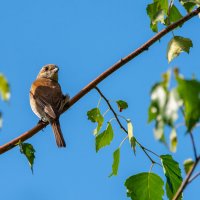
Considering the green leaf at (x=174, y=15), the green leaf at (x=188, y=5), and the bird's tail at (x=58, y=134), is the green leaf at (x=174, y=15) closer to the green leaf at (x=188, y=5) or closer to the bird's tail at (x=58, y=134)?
the green leaf at (x=188, y=5)

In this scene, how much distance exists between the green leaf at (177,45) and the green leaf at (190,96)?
6.94 ft

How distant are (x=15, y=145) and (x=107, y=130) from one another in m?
0.84

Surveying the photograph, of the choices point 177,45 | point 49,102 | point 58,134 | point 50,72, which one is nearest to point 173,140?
point 177,45

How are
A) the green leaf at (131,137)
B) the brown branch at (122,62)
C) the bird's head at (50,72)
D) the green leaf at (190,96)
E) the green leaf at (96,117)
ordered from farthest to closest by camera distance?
1. the bird's head at (50,72)
2. the green leaf at (96,117)
3. the green leaf at (131,137)
4. the brown branch at (122,62)
5. the green leaf at (190,96)

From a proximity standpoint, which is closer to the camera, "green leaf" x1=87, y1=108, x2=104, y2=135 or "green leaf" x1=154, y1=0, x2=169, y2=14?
"green leaf" x1=154, y1=0, x2=169, y2=14

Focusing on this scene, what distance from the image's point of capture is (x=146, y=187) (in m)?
4.14

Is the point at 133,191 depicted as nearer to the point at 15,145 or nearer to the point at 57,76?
the point at 15,145

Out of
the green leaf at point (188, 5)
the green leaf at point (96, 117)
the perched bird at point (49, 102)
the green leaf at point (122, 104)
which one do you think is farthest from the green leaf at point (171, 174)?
the perched bird at point (49, 102)

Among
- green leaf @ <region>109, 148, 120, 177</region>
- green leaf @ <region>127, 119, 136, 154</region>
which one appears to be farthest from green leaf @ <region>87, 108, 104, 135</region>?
green leaf @ <region>127, 119, 136, 154</region>

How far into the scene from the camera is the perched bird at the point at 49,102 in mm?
7570

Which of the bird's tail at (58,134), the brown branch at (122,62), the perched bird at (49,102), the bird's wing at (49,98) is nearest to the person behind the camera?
the brown branch at (122,62)

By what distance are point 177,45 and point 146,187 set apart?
1135mm

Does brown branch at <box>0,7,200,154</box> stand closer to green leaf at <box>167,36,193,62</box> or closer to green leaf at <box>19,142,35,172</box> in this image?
green leaf at <box>19,142,35,172</box>

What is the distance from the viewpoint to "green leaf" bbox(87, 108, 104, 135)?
4.64m
